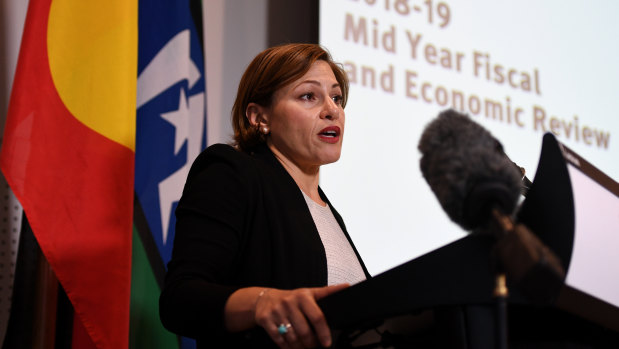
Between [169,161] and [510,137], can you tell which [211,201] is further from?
[510,137]

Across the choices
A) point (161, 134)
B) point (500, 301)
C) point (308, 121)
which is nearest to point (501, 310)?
point (500, 301)

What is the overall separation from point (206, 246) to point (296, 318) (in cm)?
29

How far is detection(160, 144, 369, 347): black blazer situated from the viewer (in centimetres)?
102

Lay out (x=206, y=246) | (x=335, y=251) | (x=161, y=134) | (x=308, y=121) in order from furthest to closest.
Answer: (x=161, y=134) < (x=308, y=121) < (x=335, y=251) < (x=206, y=246)

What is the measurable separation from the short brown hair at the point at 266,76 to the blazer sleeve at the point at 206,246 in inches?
12.5

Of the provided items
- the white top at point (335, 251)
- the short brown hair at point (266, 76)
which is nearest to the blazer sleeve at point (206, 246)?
the white top at point (335, 251)

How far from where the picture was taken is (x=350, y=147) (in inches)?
104

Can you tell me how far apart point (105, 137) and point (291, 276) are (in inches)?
39.2

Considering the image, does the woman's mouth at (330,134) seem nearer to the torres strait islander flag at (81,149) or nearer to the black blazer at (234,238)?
the black blazer at (234,238)

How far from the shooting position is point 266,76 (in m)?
1.56

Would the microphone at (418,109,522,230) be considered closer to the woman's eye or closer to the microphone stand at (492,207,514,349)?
the microphone stand at (492,207,514,349)

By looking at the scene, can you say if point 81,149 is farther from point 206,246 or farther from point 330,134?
point 206,246

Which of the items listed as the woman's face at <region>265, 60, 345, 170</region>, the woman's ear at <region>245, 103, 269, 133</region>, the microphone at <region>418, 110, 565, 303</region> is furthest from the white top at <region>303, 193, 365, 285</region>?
the microphone at <region>418, 110, 565, 303</region>

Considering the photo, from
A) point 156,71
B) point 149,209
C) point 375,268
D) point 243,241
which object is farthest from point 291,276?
point 375,268
